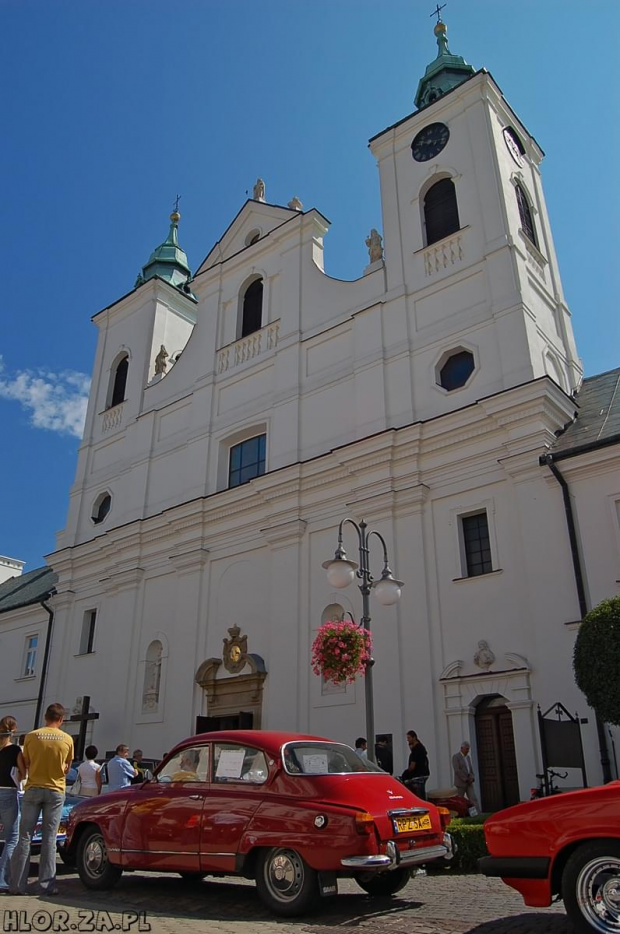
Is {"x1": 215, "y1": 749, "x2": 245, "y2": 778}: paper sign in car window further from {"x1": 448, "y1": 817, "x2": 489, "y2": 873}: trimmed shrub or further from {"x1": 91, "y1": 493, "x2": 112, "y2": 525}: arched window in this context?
{"x1": 91, "y1": 493, "x2": 112, "y2": 525}: arched window

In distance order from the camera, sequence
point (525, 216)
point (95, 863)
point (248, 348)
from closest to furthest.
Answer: point (95, 863) → point (525, 216) → point (248, 348)

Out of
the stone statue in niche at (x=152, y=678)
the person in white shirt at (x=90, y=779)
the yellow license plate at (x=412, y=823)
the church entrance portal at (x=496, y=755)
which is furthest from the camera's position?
the stone statue in niche at (x=152, y=678)

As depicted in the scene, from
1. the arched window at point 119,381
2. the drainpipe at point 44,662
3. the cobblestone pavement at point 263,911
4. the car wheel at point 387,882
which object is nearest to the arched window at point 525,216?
the arched window at point 119,381

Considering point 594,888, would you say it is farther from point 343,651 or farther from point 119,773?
point 119,773

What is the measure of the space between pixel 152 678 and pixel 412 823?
16.2m

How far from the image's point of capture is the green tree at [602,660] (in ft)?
34.7

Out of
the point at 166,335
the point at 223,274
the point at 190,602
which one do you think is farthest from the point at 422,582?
the point at 166,335

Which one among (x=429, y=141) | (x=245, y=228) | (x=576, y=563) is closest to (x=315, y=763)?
(x=576, y=563)

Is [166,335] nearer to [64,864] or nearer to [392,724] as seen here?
[392,724]

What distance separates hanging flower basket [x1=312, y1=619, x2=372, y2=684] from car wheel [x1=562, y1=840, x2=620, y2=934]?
678 cm

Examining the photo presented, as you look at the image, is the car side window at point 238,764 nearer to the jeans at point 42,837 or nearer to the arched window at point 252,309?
the jeans at point 42,837

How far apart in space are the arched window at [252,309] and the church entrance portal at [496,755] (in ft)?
46.1

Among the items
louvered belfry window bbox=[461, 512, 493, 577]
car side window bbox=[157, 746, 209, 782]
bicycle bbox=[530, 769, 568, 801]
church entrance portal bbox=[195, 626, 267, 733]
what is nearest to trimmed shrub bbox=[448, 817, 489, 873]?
car side window bbox=[157, 746, 209, 782]

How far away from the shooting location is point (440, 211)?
20422 millimetres
